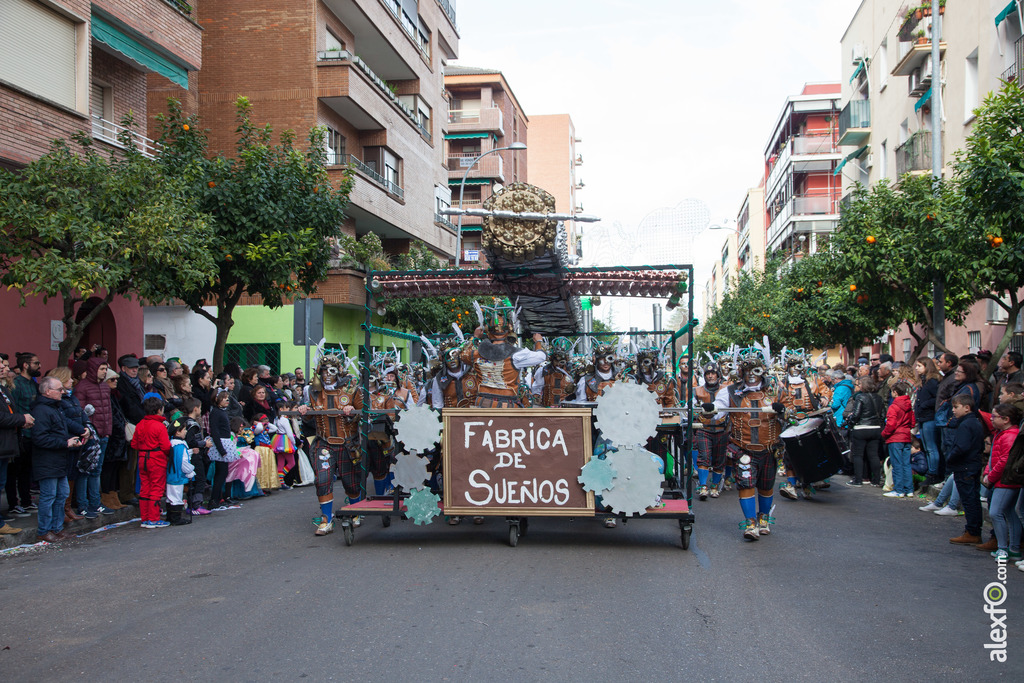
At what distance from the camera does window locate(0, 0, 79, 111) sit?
1215 cm

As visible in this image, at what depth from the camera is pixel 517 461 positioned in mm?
7895

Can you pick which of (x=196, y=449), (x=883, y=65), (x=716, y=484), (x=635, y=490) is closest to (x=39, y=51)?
(x=196, y=449)

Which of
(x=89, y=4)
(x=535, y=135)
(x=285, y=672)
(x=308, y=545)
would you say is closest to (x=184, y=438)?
(x=308, y=545)

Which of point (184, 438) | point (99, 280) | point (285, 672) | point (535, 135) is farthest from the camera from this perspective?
point (535, 135)

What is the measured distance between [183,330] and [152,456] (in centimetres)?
1337

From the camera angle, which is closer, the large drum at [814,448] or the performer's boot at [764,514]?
the performer's boot at [764,514]

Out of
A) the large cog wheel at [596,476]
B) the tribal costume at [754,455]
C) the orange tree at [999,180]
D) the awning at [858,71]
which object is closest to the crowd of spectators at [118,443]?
the large cog wheel at [596,476]

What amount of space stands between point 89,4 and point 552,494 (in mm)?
11519

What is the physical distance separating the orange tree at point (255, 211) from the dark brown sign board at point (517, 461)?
6.95m

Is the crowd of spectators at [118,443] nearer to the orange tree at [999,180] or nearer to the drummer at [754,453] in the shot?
the drummer at [754,453]

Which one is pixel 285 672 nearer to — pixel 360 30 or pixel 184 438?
pixel 184 438

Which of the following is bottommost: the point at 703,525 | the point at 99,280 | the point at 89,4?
the point at 703,525

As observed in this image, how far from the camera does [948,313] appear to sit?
16.3 metres

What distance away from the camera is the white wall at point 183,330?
22000mm
